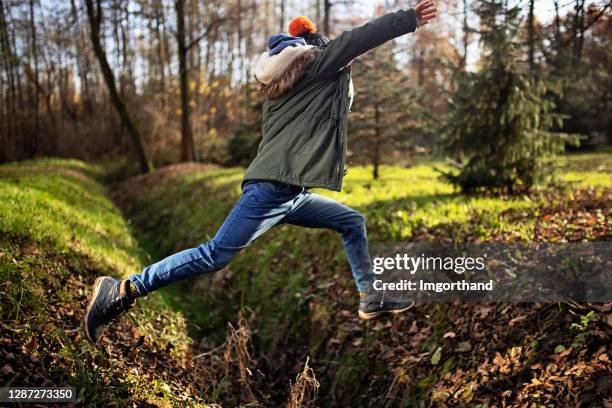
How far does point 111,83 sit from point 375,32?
17.2 meters

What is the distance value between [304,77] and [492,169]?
18.0 ft

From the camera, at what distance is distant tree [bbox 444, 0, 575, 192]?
748cm

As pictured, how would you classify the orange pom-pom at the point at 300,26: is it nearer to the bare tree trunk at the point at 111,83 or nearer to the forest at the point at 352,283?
the forest at the point at 352,283

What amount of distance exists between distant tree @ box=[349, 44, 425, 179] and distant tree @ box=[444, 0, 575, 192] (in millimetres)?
3656

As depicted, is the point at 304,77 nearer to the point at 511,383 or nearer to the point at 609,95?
the point at 511,383

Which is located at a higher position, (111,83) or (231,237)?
(111,83)

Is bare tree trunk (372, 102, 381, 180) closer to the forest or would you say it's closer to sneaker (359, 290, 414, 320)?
the forest

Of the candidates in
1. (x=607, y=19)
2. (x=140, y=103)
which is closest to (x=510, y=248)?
(x=607, y=19)

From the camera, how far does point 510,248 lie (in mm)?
4527

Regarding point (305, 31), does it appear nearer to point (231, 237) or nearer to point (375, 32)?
point (375, 32)

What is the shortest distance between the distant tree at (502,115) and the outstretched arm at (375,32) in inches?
200

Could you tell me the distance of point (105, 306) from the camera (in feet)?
10.9

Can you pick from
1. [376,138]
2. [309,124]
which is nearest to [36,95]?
[376,138]

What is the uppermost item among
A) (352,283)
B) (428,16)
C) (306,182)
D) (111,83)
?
(111,83)
